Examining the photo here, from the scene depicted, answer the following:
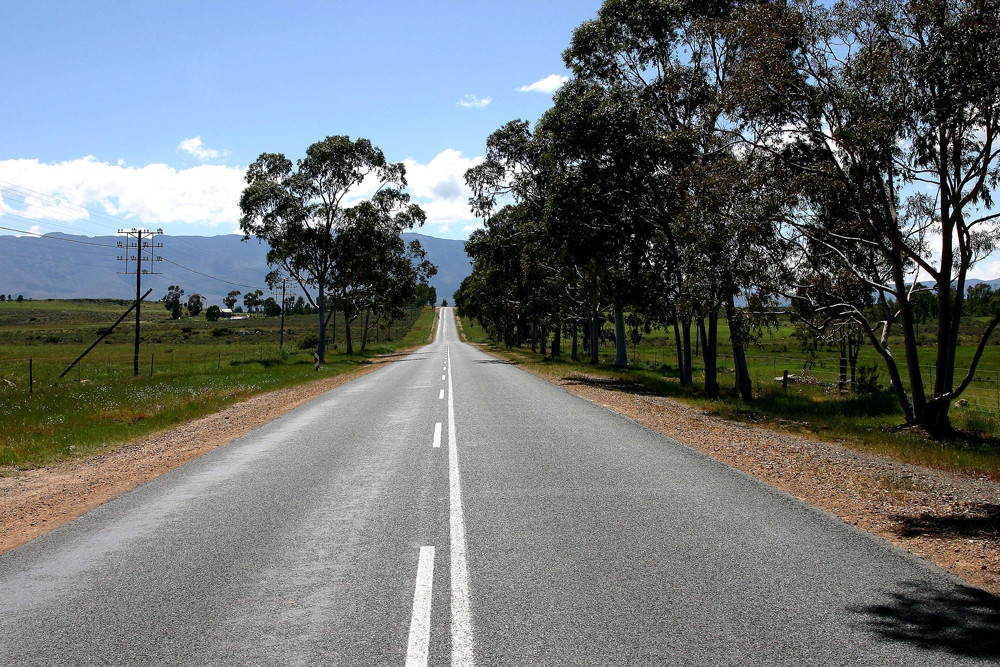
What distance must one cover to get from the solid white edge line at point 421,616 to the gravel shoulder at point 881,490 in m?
4.10

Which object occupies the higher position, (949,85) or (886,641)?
(949,85)

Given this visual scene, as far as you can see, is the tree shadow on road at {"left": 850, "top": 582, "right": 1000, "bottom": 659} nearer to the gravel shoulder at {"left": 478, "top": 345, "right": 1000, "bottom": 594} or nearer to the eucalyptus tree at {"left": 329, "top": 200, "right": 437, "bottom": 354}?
the gravel shoulder at {"left": 478, "top": 345, "right": 1000, "bottom": 594}

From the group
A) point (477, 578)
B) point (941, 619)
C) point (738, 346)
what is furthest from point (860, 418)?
point (477, 578)

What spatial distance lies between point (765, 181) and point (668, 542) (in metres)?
12.9

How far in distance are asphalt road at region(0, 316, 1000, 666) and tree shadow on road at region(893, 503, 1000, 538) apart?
0.76 m

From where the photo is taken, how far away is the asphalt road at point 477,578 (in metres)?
3.96

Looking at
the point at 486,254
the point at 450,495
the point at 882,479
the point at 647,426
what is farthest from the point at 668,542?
the point at 486,254

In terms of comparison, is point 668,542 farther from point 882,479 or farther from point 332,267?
point 332,267

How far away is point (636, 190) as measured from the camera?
24.7 metres

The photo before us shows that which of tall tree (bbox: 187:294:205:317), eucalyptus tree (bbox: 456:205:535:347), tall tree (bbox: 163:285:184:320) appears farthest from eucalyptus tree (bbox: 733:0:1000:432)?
tall tree (bbox: 187:294:205:317)

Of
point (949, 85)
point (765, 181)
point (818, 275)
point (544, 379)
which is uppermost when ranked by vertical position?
point (949, 85)

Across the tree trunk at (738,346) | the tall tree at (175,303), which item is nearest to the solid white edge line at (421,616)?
the tree trunk at (738,346)

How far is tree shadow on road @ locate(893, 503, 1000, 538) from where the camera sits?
6465 mm

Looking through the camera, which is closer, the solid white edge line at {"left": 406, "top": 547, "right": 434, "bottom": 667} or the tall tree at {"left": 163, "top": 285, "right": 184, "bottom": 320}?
the solid white edge line at {"left": 406, "top": 547, "right": 434, "bottom": 667}
